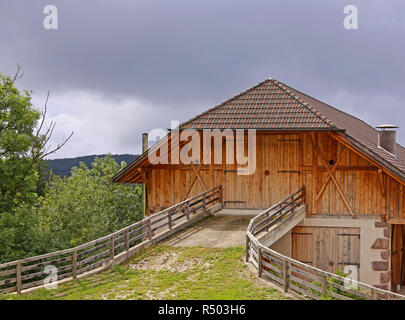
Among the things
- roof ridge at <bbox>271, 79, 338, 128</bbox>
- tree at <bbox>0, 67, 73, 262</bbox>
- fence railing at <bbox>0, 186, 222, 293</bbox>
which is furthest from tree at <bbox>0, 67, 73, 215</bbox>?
roof ridge at <bbox>271, 79, 338, 128</bbox>

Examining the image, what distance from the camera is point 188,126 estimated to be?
768 inches

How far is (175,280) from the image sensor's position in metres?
12.4

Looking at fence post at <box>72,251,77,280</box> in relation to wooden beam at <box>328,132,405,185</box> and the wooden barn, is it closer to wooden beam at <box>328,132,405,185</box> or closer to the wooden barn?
the wooden barn

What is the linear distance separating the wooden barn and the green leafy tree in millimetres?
21828

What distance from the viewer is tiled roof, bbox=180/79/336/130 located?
18.7 metres

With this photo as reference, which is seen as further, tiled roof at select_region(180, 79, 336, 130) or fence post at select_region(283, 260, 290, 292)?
tiled roof at select_region(180, 79, 336, 130)

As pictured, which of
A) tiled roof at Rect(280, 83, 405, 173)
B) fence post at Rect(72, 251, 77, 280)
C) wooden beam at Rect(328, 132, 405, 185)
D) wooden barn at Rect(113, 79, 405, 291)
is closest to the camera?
fence post at Rect(72, 251, 77, 280)

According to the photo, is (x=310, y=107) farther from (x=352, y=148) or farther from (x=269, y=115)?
(x=352, y=148)

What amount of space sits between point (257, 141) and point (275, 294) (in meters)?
10.2

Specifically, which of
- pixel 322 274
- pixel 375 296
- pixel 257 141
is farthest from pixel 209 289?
pixel 257 141

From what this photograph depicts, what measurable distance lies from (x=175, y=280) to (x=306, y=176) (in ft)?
30.8

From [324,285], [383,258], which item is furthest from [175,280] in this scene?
[383,258]

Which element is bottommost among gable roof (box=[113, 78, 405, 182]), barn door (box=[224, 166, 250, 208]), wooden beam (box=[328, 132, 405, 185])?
barn door (box=[224, 166, 250, 208])
